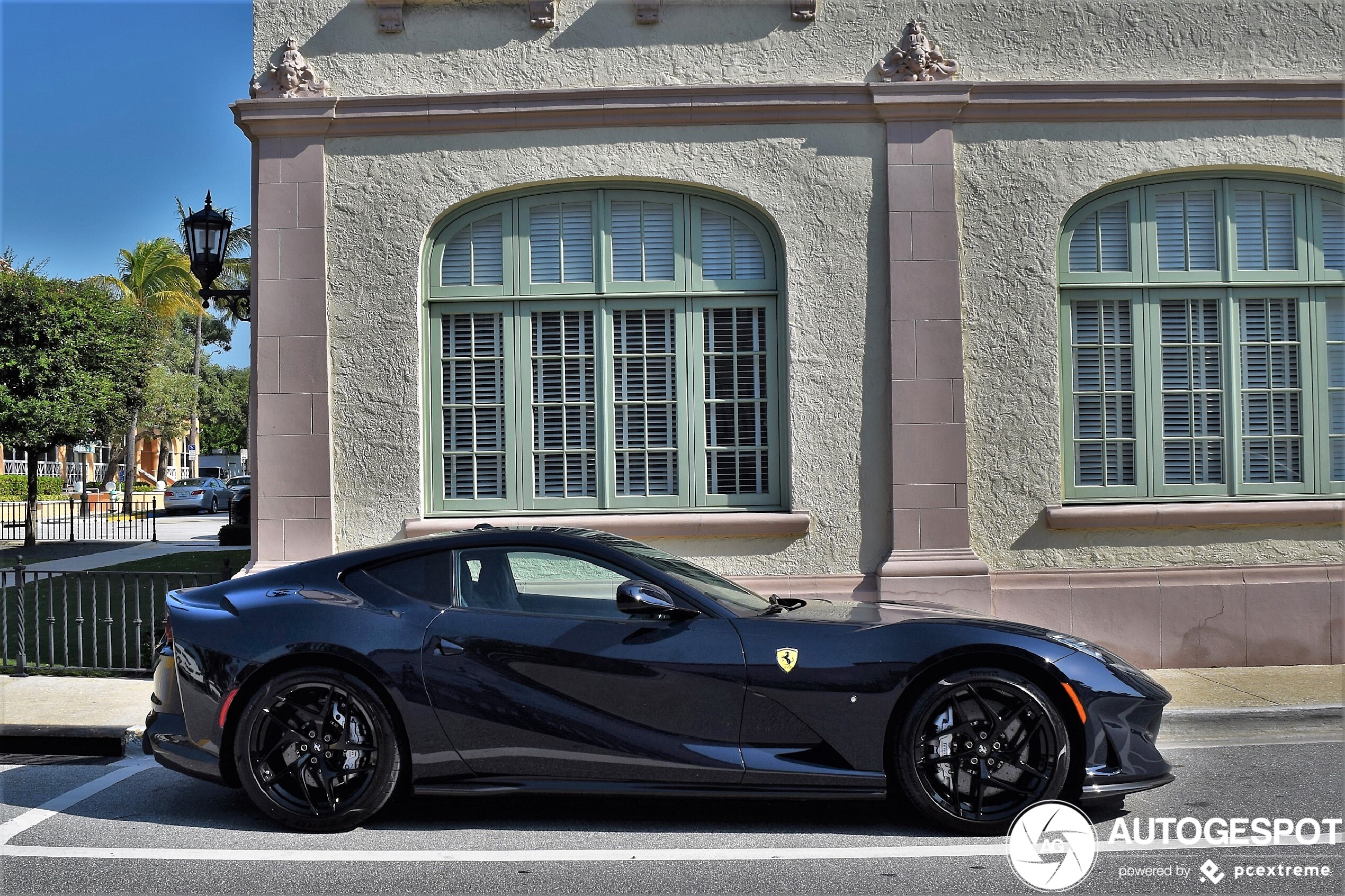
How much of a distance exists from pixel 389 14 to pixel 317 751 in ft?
21.4

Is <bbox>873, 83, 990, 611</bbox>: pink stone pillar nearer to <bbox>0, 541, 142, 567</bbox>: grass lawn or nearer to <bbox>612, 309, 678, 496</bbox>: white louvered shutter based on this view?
<bbox>612, 309, 678, 496</bbox>: white louvered shutter

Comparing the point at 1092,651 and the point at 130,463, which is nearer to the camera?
the point at 1092,651

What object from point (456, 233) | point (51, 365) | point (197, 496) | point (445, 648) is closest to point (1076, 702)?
point (445, 648)

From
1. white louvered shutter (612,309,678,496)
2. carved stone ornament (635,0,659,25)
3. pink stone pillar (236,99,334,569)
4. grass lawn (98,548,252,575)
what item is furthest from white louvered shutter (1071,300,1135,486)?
grass lawn (98,548,252,575)

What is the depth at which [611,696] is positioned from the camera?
447 cm

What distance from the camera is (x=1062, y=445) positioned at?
882cm

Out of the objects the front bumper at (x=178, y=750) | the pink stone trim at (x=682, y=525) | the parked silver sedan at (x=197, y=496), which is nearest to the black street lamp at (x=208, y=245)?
the pink stone trim at (x=682, y=525)

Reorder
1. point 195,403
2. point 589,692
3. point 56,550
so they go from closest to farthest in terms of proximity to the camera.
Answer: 1. point 589,692
2. point 56,550
3. point 195,403

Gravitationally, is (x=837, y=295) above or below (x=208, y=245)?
below

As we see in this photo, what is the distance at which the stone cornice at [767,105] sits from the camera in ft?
28.3

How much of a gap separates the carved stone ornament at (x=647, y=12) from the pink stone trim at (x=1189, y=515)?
17.1 feet

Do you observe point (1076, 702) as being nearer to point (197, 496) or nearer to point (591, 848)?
point (591, 848)

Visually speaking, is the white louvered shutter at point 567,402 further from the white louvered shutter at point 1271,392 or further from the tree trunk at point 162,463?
the tree trunk at point 162,463

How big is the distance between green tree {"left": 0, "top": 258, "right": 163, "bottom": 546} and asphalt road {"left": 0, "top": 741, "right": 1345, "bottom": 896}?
17.5 metres
